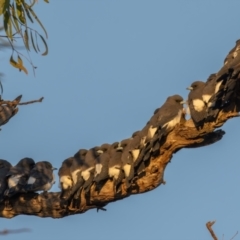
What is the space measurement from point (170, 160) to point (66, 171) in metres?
1.01

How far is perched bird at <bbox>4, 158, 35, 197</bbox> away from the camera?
5.40m

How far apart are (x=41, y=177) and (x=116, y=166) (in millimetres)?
1109

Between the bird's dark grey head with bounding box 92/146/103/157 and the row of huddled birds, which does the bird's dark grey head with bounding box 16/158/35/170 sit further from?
the bird's dark grey head with bounding box 92/146/103/157

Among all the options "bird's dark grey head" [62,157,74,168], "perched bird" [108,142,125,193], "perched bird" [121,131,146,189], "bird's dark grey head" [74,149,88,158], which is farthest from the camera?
"bird's dark grey head" [62,157,74,168]

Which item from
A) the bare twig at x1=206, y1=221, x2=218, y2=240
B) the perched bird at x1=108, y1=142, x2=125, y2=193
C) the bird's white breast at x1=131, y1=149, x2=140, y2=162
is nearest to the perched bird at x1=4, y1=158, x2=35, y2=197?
the perched bird at x1=108, y1=142, x2=125, y2=193

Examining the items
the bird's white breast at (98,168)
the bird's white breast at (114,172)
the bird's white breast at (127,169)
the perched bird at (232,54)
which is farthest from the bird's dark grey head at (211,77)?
the bird's white breast at (98,168)

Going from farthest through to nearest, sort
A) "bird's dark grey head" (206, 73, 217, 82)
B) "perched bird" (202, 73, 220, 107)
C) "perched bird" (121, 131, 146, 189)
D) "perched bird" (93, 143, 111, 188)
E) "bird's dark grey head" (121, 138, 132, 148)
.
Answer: "bird's dark grey head" (121, 138, 132, 148) < "perched bird" (93, 143, 111, 188) < "perched bird" (121, 131, 146, 189) < "bird's dark grey head" (206, 73, 217, 82) < "perched bird" (202, 73, 220, 107)

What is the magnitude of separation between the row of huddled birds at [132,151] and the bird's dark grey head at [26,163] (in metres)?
0.02

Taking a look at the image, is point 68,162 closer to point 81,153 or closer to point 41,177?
point 81,153

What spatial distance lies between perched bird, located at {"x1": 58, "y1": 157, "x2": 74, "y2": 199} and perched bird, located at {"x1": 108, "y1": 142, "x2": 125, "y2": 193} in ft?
1.21

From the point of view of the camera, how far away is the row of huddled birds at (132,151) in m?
4.54

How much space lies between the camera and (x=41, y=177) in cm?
596

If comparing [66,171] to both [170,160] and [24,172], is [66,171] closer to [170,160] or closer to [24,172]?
[24,172]

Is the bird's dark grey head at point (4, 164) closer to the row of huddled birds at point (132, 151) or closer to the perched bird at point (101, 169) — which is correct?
the row of huddled birds at point (132, 151)
